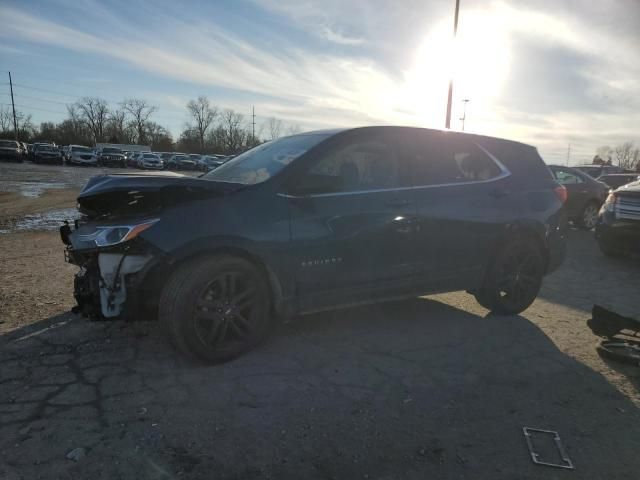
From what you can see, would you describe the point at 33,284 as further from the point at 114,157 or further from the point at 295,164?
the point at 114,157

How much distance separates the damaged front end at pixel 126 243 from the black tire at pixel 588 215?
1110 cm

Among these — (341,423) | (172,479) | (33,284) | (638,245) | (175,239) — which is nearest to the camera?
(172,479)

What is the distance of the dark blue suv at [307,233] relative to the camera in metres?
3.11

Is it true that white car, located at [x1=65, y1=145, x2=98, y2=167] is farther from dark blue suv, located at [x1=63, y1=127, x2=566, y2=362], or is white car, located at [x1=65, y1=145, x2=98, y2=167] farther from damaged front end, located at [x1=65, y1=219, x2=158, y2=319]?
damaged front end, located at [x1=65, y1=219, x2=158, y2=319]

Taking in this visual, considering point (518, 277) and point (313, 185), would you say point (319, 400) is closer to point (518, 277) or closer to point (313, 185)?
point (313, 185)

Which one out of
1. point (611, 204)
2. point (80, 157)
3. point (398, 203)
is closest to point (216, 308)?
point (398, 203)

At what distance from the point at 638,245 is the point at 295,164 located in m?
6.33

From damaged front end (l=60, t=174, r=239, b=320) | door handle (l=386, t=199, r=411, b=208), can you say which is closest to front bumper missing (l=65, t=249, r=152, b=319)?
damaged front end (l=60, t=174, r=239, b=320)

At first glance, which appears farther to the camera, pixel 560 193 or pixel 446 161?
pixel 560 193

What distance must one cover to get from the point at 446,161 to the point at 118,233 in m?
2.87

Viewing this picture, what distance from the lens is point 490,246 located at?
14.8ft

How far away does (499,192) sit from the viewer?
4508 mm

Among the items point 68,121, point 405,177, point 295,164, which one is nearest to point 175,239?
point 295,164

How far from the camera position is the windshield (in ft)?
11.9
